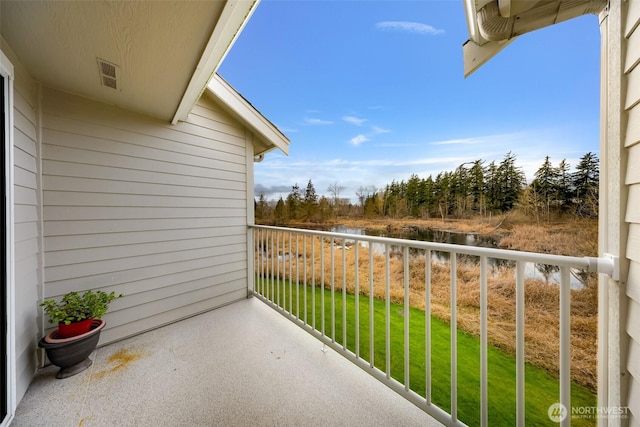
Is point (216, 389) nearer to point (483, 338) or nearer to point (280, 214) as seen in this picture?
point (483, 338)

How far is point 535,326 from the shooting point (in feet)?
5.39

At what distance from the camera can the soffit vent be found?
1.82 metres

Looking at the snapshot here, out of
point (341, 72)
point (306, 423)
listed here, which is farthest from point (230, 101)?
point (306, 423)

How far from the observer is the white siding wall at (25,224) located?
1.63m

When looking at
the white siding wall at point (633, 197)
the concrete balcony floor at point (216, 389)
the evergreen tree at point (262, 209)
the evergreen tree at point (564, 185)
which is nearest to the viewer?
the white siding wall at point (633, 197)

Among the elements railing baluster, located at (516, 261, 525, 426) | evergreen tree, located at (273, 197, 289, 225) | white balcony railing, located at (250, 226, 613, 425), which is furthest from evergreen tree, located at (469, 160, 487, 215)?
evergreen tree, located at (273, 197, 289, 225)

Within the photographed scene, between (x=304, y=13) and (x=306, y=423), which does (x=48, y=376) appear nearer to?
(x=306, y=423)

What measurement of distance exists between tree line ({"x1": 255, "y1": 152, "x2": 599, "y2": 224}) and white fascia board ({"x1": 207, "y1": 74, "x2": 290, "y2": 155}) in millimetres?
1066

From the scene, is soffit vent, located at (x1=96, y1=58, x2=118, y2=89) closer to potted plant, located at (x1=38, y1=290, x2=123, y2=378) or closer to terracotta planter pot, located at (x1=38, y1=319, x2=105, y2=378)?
potted plant, located at (x1=38, y1=290, x2=123, y2=378)

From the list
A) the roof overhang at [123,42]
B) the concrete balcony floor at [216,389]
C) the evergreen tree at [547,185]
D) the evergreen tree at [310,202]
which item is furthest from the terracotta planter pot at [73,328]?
the evergreen tree at [547,185]

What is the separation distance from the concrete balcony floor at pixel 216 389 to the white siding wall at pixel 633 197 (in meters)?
1.06

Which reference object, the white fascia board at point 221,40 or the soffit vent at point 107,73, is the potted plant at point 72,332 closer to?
the soffit vent at point 107,73

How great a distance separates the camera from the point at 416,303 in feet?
9.38

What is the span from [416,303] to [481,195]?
1479 millimetres
